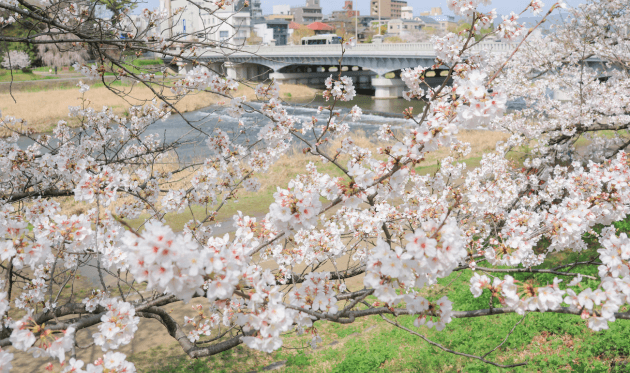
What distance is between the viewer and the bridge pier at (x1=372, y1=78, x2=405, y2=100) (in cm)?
3988

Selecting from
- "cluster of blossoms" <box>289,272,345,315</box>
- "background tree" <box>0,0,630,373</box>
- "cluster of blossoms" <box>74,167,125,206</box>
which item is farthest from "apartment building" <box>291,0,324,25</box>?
"cluster of blossoms" <box>289,272,345,315</box>

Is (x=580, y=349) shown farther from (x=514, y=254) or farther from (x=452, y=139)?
(x=452, y=139)

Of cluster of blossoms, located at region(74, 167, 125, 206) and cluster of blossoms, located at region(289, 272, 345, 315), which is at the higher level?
cluster of blossoms, located at region(74, 167, 125, 206)

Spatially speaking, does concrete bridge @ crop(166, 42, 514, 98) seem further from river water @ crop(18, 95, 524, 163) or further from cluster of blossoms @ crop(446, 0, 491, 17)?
cluster of blossoms @ crop(446, 0, 491, 17)

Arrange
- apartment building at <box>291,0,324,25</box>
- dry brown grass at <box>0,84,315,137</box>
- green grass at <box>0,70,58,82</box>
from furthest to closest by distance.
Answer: apartment building at <box>291,0,324,25</box> → green grass at <box>0,70,58,82</box> → dry brown grass at <box>0,84,315,137</box>

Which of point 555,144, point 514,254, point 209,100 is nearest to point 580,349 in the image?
point 514,254

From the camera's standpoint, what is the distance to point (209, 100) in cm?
3406

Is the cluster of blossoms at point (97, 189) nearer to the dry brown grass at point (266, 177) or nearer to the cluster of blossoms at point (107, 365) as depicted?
the cluster of blossoms at point (107, 365)

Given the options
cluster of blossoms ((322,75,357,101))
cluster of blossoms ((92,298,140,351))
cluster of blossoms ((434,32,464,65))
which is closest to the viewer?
cluster of blossoms ((92,298,140,351))

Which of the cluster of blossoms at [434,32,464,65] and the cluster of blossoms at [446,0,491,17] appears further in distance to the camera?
the cluster of blossoms at [434,32,464,65]

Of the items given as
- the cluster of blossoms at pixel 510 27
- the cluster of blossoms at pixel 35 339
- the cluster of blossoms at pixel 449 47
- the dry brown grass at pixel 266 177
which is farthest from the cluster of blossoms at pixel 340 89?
the dry brown grass at pixel 266 177

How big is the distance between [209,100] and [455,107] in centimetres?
3356

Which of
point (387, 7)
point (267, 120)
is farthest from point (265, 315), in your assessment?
point (387, 7)

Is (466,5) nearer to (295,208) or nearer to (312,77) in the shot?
(295,208)
